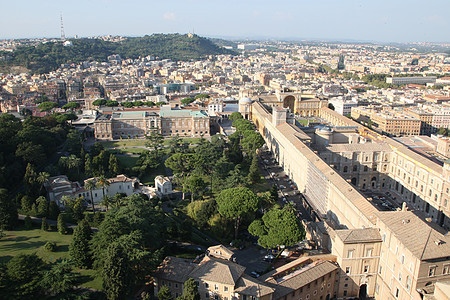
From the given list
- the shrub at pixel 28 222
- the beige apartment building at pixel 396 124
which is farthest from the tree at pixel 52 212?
the beige apartment building at pixel 396 124

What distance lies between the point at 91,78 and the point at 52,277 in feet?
434

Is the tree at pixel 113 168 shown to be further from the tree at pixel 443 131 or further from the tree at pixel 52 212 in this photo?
the tree at pixel 443 131

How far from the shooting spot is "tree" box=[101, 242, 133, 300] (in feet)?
86.9

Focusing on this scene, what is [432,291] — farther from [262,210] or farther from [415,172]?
[415,172]

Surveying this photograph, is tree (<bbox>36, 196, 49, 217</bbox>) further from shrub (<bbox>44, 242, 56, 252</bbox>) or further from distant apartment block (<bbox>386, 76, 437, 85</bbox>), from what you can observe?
distant apartment block (<bbox>386, 76, 437, 85</bbox>)

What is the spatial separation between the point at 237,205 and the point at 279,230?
18.0 ft

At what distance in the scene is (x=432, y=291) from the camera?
2623 cm

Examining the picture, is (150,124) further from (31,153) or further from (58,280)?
(58,280)

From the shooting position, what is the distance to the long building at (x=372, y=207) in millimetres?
27078

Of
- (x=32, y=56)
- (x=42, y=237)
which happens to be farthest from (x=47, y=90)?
(x=42, y=237)

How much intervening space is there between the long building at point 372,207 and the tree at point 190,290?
11901 mm

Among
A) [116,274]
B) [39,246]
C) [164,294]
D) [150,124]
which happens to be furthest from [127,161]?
[164,294]

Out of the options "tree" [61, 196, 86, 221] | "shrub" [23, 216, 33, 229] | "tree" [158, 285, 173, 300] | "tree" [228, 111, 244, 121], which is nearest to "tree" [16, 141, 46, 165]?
"tree" [61, 196, 86, 221]

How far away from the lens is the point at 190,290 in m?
26.1
